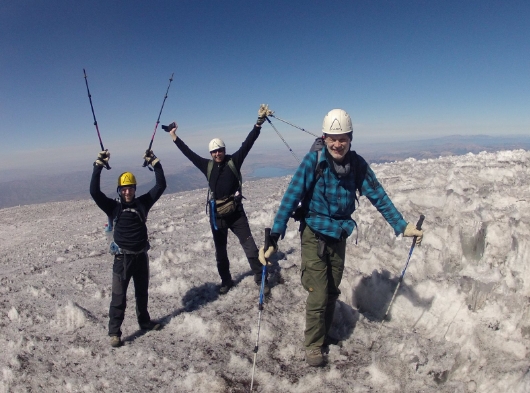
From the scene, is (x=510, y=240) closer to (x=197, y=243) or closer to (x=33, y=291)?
(x=197, y=243)

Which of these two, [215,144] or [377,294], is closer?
[377,294]

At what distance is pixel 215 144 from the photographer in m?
5.84

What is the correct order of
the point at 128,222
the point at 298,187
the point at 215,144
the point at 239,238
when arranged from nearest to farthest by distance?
1. the point at 298,187
2. the point at 128,222
3. the point at 215,144
4. the point at 239,238

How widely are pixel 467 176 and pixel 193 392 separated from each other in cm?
1407

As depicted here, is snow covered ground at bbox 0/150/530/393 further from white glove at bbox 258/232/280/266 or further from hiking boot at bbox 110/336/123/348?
white glove at bbox 258/232/280/266

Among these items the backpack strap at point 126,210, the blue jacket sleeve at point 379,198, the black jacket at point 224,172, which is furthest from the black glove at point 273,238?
the backpack strap at point 126,210

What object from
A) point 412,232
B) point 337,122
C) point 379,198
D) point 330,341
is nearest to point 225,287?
point 330,341

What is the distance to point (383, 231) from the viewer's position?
26.5ft

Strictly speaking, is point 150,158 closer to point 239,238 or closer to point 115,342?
point 239,238

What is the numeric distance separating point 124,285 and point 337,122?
3.88 meters

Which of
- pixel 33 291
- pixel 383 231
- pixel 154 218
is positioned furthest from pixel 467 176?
pixel 33 291

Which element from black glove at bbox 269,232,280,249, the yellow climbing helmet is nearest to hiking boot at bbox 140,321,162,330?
the yellow climbing helmet

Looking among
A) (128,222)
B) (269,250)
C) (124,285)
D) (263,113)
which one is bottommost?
(124,285)

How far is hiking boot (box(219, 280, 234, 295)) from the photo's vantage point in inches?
234
